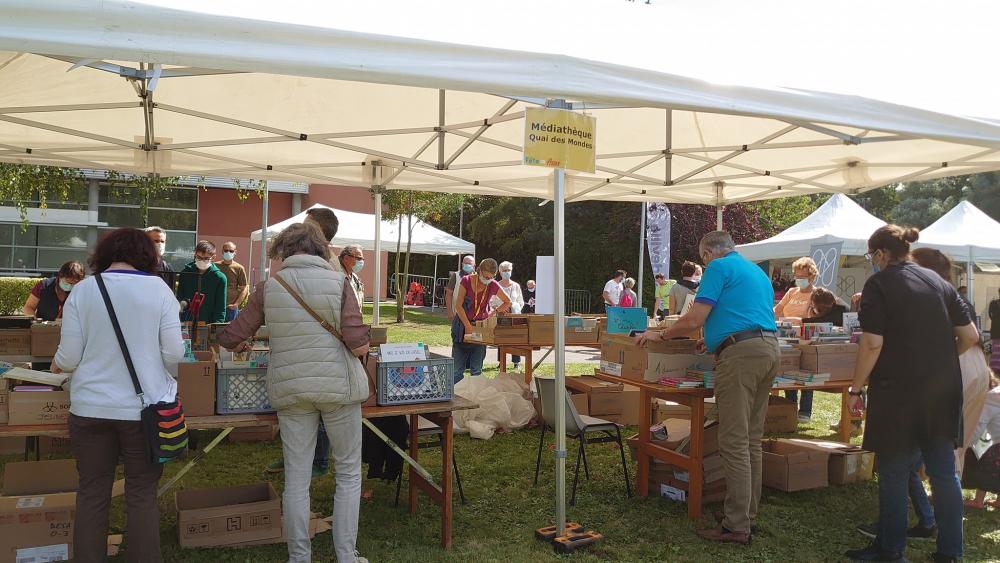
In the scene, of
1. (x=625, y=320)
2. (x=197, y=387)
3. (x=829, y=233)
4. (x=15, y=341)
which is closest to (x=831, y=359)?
(x=625, y=320)

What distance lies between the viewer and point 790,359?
4.74 m

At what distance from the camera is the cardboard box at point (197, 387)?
3170mm

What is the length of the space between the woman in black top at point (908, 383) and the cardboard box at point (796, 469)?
1146 mm

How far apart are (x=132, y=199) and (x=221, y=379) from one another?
20.4 m

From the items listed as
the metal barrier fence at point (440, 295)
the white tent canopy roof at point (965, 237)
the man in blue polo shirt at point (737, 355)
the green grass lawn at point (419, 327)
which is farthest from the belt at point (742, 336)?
the metal barrier fence at point (440, 295)

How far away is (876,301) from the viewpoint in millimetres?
3471

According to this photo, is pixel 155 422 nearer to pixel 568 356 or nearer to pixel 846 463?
pixel 846 463

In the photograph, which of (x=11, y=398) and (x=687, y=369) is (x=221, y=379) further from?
(x=687, y=369)

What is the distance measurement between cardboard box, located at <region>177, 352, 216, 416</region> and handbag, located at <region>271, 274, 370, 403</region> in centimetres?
53

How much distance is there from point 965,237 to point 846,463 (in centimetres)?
838

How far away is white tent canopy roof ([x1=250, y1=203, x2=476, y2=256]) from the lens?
13.9 metres

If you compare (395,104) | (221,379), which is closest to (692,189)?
(395,104)

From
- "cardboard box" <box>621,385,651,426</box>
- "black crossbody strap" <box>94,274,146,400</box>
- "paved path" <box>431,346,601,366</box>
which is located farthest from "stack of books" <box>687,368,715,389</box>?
"paved path" <box>431,346,601,366</box>

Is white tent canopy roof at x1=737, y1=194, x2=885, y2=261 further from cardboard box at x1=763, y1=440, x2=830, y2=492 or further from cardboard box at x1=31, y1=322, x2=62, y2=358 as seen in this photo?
cardboard box at x1=31, y1=322, x2=62, y2=358
